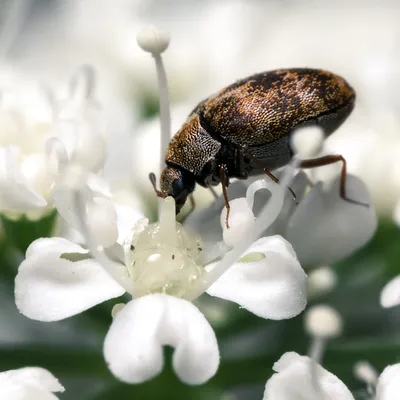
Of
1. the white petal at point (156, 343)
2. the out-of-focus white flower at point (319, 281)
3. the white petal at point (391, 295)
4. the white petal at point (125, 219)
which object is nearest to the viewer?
the white petal at point (156, 343)

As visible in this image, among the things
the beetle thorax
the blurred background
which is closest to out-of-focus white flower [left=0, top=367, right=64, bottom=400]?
the blurred background

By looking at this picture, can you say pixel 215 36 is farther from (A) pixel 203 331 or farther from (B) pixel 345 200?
(A) pixel 203 331

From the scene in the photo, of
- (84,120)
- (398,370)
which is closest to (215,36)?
(84,120)

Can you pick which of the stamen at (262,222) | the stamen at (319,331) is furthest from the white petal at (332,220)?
the stamen at (319,331)

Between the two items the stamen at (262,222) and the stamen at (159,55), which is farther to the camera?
the stamen at (159,55)

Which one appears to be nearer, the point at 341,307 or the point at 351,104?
the point at 351,104

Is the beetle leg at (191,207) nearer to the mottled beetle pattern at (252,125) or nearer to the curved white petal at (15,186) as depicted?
the mottled beetle pattern at (252,125)
